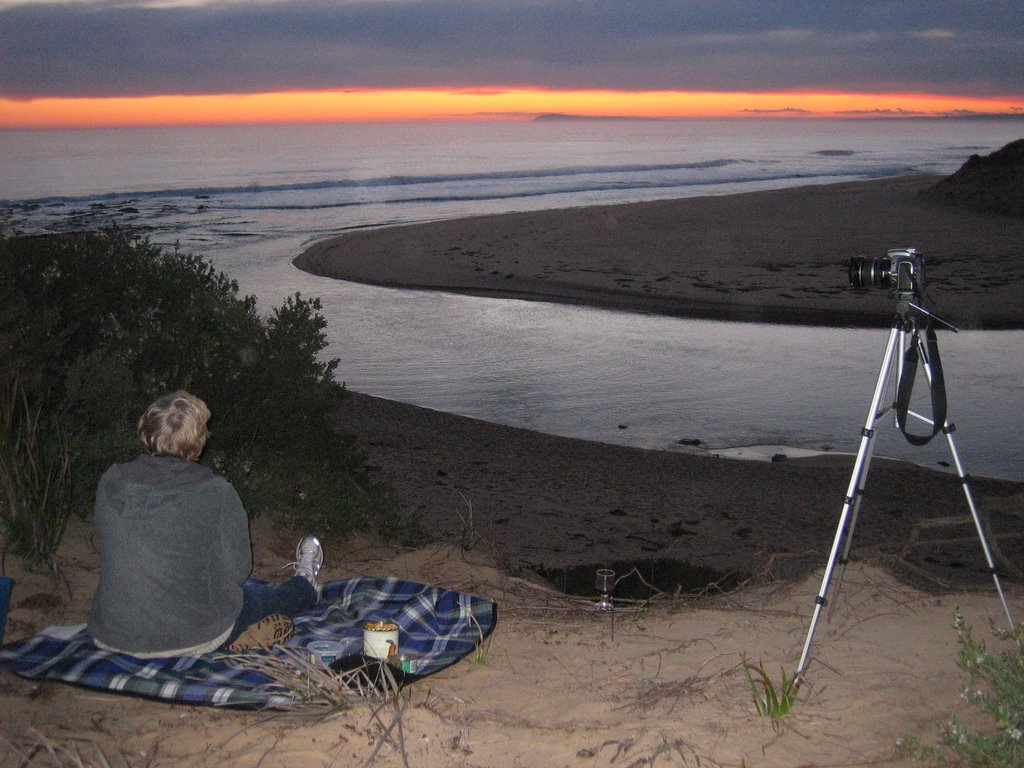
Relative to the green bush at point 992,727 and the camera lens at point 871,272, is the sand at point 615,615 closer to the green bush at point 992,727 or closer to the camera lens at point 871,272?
the green bush at point 992,727

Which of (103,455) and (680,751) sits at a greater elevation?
(103,455)

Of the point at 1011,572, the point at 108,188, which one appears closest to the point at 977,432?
the point at 1011,572

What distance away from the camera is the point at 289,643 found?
4.12m

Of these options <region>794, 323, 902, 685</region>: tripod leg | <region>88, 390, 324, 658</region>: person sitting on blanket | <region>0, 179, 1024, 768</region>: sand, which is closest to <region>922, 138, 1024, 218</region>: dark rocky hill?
<region>0, 179, 1024, 768</region>: sand

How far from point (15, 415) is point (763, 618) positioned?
12.7ft

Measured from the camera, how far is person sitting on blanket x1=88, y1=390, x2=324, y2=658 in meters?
3.58

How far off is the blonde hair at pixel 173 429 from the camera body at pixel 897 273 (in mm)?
2813

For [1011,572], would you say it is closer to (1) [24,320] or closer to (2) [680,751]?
(2) [680,751]

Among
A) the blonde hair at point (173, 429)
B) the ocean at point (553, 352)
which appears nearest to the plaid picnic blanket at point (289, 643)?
the blonde hair at point (173, 429)

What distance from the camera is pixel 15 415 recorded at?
5.02 m

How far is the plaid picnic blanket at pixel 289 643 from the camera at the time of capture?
11.7 ft

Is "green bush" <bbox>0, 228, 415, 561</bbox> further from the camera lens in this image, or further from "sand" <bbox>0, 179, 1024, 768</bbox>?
the camera lens

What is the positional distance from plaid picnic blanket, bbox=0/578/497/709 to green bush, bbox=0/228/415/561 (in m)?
1.28

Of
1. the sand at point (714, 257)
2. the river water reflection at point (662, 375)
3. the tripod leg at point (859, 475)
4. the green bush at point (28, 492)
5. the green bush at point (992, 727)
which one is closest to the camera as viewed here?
the green bush at point (992, 727)
